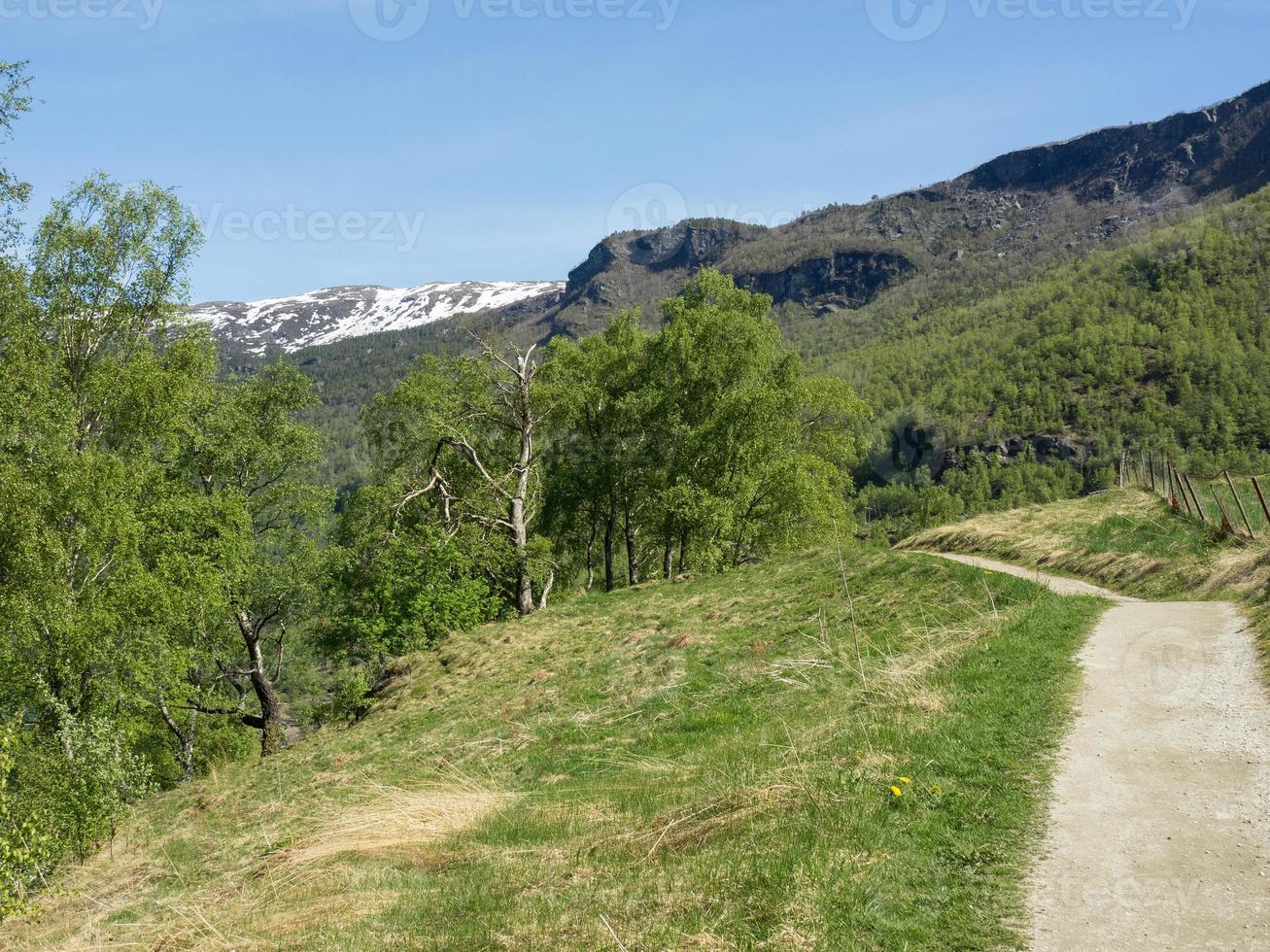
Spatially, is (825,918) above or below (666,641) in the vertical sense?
above

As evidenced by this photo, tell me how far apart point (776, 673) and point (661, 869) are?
7707 millimetres

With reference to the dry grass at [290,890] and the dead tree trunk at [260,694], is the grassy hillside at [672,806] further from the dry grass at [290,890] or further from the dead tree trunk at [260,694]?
the dead tree trunk at [260,694]

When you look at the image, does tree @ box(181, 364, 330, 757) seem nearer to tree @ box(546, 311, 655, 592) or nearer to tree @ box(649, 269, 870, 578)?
tree @ box(546, 311, 655, 592)

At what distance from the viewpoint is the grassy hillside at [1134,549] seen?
15.9 meters

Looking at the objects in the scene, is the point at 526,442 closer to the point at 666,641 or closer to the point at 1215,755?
the point at 666,641

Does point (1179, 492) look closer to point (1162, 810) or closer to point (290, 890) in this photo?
point (1162, 810)

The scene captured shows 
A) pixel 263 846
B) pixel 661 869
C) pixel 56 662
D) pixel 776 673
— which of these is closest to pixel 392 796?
pixel 263 846

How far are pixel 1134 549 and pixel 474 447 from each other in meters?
25.4

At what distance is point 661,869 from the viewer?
6.39 metres

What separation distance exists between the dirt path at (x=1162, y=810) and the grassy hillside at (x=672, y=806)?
0.35 m

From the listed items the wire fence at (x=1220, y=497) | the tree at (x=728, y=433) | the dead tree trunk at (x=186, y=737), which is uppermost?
the tree at (x=728, y=433)

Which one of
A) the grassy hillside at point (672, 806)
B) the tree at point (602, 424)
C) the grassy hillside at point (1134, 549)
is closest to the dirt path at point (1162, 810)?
the grassy hillside at point (672, 806)

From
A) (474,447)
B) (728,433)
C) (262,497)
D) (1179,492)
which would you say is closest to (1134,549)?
(1179,492)

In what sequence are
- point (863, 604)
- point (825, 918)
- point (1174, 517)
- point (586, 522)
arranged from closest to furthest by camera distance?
point (825, 918) → point (863, 604) → point (1174, 517) → point (586, 522)
